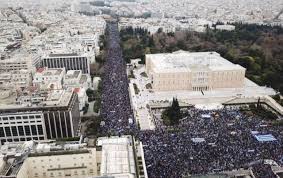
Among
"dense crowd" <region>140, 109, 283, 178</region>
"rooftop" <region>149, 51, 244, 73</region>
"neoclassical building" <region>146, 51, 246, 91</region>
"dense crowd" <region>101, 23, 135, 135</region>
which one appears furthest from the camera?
"rooftop" <region>149, 51, 244, 73</region>

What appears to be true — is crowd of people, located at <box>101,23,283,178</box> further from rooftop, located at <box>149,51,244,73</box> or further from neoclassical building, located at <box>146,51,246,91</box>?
rooftop, located at <box>149,51,244,73</box>

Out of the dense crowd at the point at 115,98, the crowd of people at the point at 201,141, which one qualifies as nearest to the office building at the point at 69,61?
the dense crowd at the point at 115,98

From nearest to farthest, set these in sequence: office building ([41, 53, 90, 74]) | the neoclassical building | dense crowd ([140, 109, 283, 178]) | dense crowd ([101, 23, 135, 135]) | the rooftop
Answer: dense crowd ([140, 109, 283, 178]), dense crowd ([101, 23, 135, 135]), the neoclassical building, the rooftop, office building ([41, 53, 90, 74])

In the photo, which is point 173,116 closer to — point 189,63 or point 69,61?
point 189,63

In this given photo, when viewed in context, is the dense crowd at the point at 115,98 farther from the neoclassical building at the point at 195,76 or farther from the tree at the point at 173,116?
the neoclassical building at the point at 195,76

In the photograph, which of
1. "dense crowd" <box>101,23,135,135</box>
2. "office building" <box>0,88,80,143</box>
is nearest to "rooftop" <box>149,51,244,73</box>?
"dense crowd" <box>101,23,135,135</box>

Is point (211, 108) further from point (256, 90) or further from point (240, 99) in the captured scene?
point (256, 90)

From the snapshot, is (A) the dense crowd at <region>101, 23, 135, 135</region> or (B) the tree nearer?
(A) the dense crowd at <region>101, 23, 135, 135</region>
